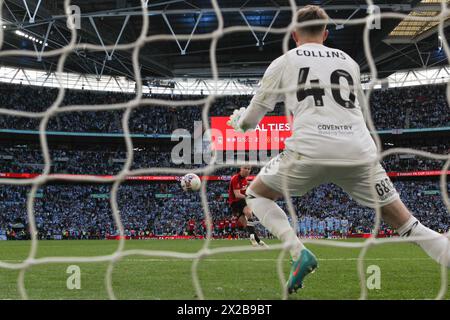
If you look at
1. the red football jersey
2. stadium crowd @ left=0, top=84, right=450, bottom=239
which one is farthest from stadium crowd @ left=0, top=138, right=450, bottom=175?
the red football jersey

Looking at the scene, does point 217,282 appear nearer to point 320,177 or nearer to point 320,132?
point 320,177

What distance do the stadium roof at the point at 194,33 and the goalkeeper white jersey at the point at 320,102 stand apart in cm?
1545

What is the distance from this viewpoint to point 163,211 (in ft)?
117

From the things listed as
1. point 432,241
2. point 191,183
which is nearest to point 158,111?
point 191,183

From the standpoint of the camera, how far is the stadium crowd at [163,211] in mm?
32062

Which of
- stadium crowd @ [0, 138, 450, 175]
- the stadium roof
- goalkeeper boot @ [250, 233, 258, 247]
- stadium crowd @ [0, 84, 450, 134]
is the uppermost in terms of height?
the stadium roof

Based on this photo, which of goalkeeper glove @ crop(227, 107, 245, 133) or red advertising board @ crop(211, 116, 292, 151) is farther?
red advertising board @ crop(211, 116, 292, 151)

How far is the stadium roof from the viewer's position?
22.1 metres

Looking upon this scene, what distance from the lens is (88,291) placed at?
194 inches

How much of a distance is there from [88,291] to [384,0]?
20.4 m

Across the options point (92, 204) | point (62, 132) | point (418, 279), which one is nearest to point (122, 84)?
point (62, 132)

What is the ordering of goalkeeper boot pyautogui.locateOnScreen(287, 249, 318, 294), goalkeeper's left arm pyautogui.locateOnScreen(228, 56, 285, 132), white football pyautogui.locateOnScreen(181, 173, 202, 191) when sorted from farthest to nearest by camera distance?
white football pyautogui.locateOnScreen(181, 173, 202, 191) → goalkeeper boot pyautogui.locateOnScreen(287, 249, 318, 294) → goalkeeper's left arm pyautogui.locateOnScreen(228, 56, 285, 132)

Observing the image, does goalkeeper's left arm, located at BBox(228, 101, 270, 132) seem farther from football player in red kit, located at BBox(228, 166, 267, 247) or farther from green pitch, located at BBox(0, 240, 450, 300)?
football player in red kit, located at BBox(228, 166, 267, 247)
